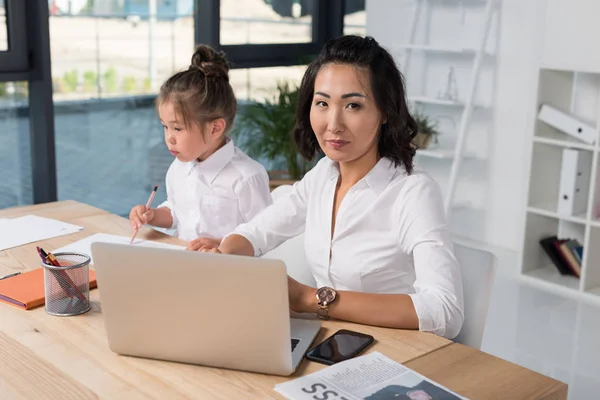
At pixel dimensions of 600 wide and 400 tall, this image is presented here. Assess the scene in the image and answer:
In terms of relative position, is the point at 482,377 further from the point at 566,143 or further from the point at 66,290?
the point at 566,143

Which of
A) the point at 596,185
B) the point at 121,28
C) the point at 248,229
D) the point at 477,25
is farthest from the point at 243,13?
the point at 248,229

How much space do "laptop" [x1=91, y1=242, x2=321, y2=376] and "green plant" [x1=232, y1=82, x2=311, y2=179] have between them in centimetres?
289

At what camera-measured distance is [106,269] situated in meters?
1.29

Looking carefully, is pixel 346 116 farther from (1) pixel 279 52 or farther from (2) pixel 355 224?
(1) pixel 279 52

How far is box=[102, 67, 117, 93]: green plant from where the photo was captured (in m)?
4.07

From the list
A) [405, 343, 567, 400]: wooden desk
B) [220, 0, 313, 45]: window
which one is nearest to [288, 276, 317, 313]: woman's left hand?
[405, 343, 567, 400]: wooden desk

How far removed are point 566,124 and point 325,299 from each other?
8.64ft

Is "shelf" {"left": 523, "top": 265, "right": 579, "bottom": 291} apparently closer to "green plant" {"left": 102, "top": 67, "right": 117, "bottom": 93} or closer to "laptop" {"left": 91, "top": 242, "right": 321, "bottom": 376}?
"green plant" {"left": 102, "top": 67, "right": 117, "bottom": 93}

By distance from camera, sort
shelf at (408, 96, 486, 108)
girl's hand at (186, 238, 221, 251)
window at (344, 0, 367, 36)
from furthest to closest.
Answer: window at (344, 0, 367, 36)
shelf at (408, 96, 486, 108)
girl's hand at (186, 238, 221, 251)

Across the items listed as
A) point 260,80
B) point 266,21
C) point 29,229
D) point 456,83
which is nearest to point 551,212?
point 456,83

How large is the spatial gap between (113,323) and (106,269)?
0.35 ft

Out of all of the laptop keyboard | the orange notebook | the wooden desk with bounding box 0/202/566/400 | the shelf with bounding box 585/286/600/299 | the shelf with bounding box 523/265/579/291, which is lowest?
the shelf with bounding box 585/286/600/299

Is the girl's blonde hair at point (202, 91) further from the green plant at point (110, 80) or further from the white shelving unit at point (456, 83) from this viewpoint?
the white shelving unit at point (456, 83)

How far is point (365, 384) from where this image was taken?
124 cm
